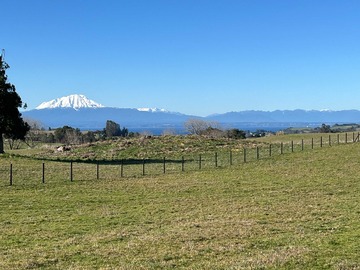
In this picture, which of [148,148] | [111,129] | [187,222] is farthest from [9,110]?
[111,129]

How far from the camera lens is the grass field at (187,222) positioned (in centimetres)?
1049

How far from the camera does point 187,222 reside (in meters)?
15.7

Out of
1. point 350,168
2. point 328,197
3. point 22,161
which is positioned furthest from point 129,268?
point 22,161

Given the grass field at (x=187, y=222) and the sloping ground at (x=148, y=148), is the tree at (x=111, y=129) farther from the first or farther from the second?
the grass field at (x=187, y=222)

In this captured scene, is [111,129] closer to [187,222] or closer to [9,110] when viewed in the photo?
[9,110]

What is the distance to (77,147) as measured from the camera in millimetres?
62062

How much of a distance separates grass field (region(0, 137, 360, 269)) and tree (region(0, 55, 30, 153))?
841 inches

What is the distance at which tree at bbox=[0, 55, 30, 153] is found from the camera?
4819 cm

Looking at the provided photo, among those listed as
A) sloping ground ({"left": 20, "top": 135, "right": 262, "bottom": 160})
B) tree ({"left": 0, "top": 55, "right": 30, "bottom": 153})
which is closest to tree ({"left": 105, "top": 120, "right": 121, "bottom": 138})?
sloping ground ({"left": 20, "top": 135, "right": 262, "bottom": 160})

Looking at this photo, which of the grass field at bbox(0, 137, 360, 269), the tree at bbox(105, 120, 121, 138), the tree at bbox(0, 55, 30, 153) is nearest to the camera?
the grass field at bbox(0, 137, 360, 269)

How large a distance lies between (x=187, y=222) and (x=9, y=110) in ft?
126

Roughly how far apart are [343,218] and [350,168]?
16.9 meters

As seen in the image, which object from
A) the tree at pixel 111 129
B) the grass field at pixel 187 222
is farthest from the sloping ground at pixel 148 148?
the tree at pixel 111 129

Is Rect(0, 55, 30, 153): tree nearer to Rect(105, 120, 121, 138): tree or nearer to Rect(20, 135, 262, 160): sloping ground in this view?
Rect(20, 135, 262, 160): sloping ground
